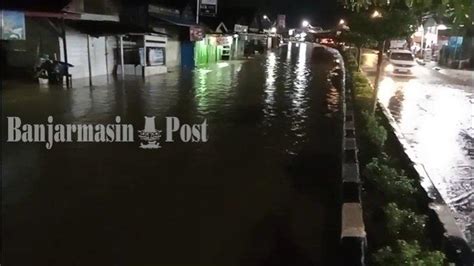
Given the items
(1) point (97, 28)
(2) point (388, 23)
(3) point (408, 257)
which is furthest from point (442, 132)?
(1) point (97, 28)

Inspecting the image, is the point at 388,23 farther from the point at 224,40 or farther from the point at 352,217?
the point at 224,40

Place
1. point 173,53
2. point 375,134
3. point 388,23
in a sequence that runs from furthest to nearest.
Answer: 1. point 173,53
2. point 388,23
3. point 375,134

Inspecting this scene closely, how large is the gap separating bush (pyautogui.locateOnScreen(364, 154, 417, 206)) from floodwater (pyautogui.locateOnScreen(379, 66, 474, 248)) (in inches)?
33.3

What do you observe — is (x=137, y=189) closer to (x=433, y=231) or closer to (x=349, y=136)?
(x=433, y=231)

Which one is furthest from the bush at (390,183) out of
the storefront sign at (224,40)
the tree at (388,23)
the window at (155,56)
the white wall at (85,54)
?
the storefront sign at (224,40)

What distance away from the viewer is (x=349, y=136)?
937cm

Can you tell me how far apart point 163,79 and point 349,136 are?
1383 centimetres

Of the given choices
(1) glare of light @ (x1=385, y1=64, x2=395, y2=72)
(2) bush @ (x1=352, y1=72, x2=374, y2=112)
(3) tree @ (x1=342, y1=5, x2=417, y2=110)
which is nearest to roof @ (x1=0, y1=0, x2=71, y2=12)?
(3) tree @ (x1=342, y1=5, x2=417, y2=110)

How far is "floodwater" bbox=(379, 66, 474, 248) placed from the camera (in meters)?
7.93

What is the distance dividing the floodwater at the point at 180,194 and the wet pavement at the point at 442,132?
6.20 ft

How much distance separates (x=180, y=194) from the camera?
21.6 feet

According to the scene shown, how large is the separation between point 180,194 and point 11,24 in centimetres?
1099

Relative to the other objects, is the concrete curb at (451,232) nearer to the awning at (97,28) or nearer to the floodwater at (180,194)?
the floodwater at (180,194)

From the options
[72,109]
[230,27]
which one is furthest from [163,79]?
[230,27]
